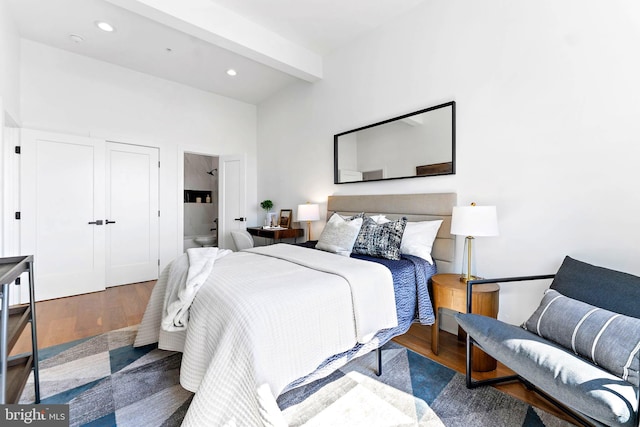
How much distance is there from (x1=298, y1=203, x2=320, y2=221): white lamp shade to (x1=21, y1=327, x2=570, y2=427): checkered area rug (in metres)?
1.98

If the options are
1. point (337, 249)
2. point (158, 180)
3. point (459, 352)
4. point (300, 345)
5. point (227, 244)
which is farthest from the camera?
point (227, 244)

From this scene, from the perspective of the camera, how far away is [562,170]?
6.52 feet

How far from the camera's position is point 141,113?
4188 mm

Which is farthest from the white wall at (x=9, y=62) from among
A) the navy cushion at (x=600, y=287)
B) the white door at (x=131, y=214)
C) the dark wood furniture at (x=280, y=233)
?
the navy cushion at (x=600, y=287)

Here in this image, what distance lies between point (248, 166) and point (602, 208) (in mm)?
4782

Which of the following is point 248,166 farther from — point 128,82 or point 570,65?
point 570,65

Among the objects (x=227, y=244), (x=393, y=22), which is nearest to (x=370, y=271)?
(x=393, y=22)

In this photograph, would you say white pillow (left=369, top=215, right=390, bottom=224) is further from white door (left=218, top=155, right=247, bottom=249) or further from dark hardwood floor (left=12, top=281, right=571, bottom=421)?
white door (left=218, top=155, right=247, bottom=249)

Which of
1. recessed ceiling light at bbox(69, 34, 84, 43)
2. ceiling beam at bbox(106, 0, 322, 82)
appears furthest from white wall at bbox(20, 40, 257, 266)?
ceiling beam at bbox(106, 0, 322, 82)

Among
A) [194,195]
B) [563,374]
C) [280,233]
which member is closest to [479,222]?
[563,374]

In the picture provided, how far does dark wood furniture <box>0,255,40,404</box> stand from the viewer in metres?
1.03

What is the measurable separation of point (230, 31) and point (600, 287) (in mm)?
3619

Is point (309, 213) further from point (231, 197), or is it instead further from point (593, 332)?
point (593, 332)

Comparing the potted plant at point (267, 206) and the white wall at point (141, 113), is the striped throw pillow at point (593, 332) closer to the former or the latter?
the potted plant at point (267, 206)
